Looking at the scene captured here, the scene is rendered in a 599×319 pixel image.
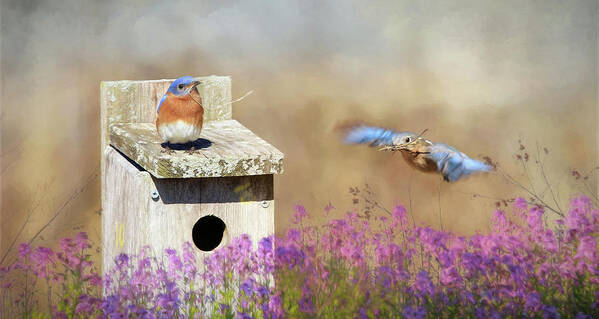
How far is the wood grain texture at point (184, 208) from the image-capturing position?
3848 millimetres

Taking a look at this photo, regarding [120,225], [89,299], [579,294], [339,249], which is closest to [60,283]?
[89,299]

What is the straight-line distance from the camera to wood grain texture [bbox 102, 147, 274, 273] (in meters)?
3.85

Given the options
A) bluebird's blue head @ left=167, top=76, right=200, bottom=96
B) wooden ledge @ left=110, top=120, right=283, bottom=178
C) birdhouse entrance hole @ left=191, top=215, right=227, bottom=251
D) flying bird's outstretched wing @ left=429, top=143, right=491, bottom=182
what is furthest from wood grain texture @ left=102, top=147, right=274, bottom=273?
flying bird's outstretched wing @ left=429, top=143, right=491, bottom=182

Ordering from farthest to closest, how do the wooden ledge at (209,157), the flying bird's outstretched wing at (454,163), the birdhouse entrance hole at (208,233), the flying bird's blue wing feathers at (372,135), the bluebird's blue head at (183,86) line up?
the birdhouse entrance hole at (208,233), the flying bird's blue wing feathers at (372,135), the flying bird's outstretched wing at (454,163), the bluebird's blue head at (183,86), the wooden ledge at (209,157)

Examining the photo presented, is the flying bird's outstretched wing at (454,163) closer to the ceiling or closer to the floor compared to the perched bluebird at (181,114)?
closer to the floor

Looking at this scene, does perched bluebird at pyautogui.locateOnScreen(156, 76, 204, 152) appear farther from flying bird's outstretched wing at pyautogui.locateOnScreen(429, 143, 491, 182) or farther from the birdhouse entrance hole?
flying bird's outstretched wing at pyautogui.locateOnScreen(429, 143, 491, 182)

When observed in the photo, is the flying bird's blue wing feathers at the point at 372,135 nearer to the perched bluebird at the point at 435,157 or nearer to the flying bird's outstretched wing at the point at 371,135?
the flying bird's outstretched wing at the point at 371,135

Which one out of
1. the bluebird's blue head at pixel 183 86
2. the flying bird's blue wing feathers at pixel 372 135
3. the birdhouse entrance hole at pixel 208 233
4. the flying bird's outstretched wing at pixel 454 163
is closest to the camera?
the bluebird's blue head at pixel 183 86

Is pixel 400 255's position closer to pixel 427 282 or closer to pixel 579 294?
pixel 427 282

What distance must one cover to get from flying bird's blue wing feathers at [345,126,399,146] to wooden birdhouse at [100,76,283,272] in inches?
23.9

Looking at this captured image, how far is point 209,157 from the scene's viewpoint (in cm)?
373

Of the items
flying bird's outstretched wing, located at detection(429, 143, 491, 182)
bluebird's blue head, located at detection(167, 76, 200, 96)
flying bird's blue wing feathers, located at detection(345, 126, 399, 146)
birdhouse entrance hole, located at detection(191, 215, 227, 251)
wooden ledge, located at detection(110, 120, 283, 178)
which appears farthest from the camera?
birdhouse entrance hole, located at detection(191, 215, 227, 251)

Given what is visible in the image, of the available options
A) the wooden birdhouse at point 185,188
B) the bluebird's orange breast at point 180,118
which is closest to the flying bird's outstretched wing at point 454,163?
the wooden birdhouse at point 185,188

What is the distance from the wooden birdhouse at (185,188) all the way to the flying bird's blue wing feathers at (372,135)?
23.9 inches
